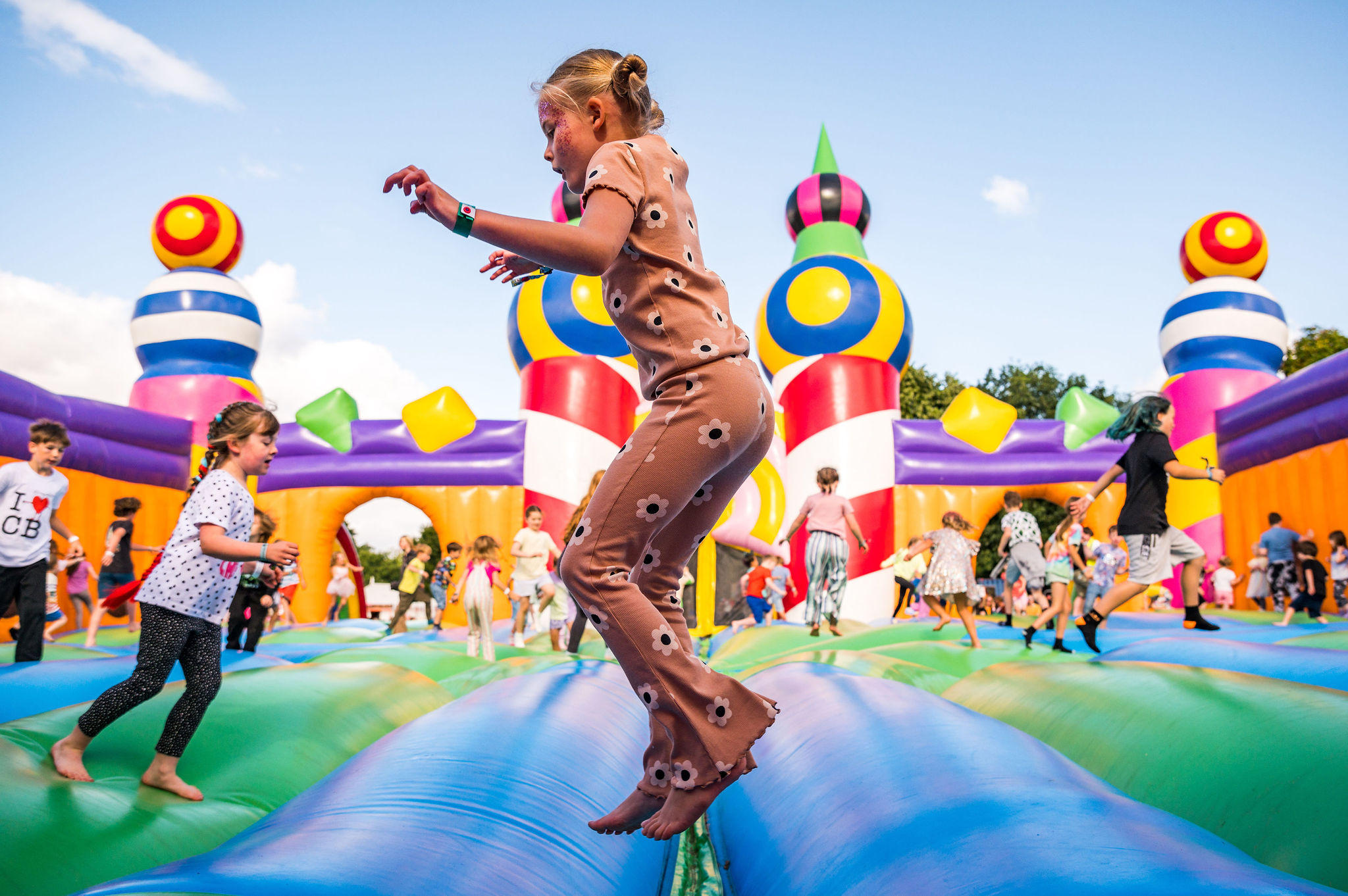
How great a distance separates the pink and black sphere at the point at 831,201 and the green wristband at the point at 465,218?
11.4 meters

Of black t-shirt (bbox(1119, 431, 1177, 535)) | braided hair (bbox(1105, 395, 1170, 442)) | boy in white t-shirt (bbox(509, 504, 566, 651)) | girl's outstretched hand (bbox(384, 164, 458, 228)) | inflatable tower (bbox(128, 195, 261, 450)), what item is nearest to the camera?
girl's outstretched hand (bbox(384, 164, 458, 228))

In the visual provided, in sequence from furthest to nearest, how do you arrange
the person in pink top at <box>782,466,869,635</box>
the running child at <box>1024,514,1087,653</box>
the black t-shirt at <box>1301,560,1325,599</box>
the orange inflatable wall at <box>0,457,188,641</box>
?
the orange inflatable wall at <box>0,457,188,641</box> → the black t-shirt at <box>1301,560,1325,599</box> → the person in pink top at <box>782,466,869,635</box> → the running child at <box>1024,514,1087,653</box>

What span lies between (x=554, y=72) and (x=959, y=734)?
1.81 meters

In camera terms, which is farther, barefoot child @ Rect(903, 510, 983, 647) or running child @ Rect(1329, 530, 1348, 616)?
running child @ Rect(1329, 530, 1348, 616)

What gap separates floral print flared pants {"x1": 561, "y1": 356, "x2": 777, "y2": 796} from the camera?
159 cm

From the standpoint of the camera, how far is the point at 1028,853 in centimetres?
142

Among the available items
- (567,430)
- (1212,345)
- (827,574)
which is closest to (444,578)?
(567,430)

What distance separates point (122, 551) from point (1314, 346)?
26.4 metres

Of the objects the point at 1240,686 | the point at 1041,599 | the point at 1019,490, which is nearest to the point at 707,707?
the point at 1240,686

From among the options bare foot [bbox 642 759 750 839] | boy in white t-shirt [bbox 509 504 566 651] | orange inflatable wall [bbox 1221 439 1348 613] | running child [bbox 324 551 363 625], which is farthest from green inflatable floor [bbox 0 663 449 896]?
orange inflatable wall [bbox 1221 439 1348 613]

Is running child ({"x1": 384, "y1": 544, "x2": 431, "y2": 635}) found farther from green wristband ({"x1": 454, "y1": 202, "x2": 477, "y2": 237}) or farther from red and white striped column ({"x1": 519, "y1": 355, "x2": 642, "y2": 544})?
green wristband ({"x1": 454, "y1": 202, "x2": 477, "y2": 237})

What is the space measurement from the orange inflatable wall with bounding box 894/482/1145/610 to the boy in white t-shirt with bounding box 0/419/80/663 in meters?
8.73

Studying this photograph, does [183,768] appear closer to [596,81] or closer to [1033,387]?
[596,81]

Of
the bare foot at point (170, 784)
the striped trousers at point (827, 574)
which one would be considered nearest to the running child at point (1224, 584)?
the striped trousers at point (827, 574)
